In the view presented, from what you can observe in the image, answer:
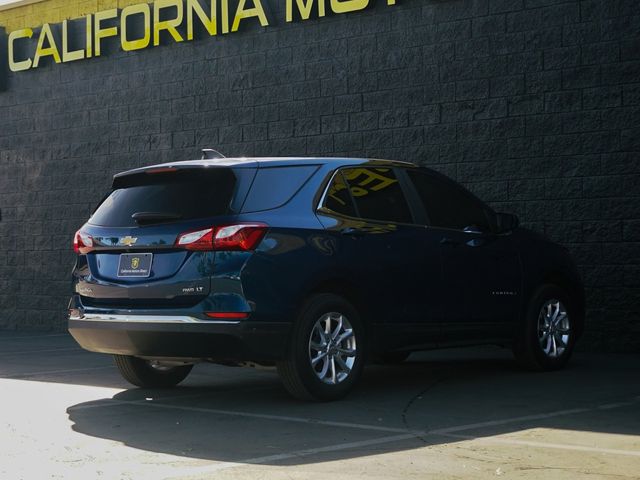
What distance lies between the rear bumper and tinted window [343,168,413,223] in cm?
134

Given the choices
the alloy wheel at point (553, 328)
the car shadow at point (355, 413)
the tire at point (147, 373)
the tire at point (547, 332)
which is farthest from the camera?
the alloy wheel at point (553, 328)

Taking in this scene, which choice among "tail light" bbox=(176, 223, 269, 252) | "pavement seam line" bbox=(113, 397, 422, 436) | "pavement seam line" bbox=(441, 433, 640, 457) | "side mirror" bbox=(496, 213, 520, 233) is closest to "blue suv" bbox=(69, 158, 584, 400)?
"tail light" bbox=(176, 223, 269, 252)

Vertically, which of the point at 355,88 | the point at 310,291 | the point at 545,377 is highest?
the point at 355,88

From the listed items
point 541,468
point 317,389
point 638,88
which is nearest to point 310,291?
point 317,389

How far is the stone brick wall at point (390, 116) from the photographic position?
12633 millimetres

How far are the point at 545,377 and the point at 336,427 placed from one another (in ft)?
10.7

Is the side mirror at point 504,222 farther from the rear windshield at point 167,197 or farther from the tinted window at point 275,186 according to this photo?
the rear windshield at point 167,197

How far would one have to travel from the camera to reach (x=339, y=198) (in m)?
8.82

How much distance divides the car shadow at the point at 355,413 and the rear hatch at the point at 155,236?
0.85 meters

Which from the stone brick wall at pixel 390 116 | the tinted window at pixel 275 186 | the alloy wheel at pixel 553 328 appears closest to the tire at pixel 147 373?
the tinted window at pixel 275 186

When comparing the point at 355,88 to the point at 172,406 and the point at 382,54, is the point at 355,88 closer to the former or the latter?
the point at 382,54

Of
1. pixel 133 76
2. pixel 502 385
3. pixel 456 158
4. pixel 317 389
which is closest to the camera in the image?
pixel 317 389

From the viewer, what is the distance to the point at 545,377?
10.2 m

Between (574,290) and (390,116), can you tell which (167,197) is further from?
(390,116)
